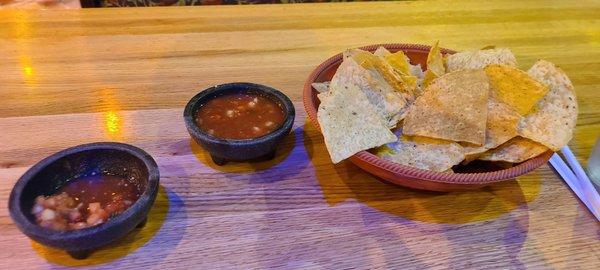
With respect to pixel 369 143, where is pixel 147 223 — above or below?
below

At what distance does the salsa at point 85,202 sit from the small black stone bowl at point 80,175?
0.01 m

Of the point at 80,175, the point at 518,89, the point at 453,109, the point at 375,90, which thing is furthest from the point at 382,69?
the point at 80,175

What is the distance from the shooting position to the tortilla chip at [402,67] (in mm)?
1123

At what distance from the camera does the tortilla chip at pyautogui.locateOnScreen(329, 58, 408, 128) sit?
1.05 m

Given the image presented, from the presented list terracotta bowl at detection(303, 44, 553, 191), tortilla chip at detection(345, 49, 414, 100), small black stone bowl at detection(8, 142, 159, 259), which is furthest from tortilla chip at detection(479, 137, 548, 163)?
small black stone bowl at detection(8, 142, 159, 259)

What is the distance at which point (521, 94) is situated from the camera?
1.03m

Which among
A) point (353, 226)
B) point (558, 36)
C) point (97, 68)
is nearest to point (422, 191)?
point (353, 226)

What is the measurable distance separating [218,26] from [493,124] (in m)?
1.08

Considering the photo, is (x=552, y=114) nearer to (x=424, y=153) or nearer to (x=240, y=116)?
(x=424, y=153)

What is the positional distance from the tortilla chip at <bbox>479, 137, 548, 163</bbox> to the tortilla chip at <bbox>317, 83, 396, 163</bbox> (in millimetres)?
215

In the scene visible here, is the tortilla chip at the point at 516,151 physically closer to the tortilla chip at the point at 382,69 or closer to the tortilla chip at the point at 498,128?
the tortilla chip at the point at 498,128

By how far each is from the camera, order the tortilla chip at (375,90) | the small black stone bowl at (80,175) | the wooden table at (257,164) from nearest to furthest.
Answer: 1. the small black stone bowl at (80,175)
2. the wooden table at (257,164)
3. the tortilla chip at (375,90)

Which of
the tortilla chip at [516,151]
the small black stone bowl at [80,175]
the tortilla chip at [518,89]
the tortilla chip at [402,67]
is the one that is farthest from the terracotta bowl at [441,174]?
the small black stone bowl at [80,175]

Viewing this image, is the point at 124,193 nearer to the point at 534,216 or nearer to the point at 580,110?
the point at 534,216
